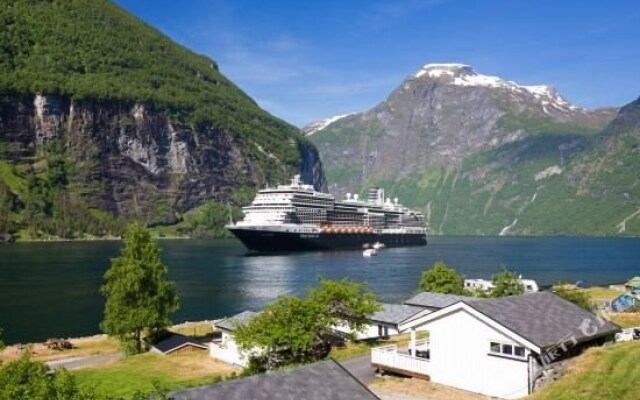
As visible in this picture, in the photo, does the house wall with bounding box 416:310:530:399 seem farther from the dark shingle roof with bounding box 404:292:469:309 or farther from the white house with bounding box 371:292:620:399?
the dark shingle roof with bounding box 404:292:469:309

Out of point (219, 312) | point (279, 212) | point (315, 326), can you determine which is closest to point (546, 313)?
point (315, 326)

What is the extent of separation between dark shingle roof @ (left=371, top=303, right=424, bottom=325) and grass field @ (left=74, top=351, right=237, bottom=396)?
42.3ft

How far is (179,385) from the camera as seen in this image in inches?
1415

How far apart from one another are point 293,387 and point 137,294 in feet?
111

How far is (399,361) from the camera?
3247 centimetres

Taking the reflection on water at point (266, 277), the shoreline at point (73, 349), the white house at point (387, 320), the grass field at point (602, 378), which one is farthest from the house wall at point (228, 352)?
the reflection on water at point (266, 277)

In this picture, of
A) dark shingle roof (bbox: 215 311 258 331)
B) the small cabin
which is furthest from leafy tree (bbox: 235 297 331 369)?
the small cabin

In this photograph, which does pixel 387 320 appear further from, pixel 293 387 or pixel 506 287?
pixel 293 387

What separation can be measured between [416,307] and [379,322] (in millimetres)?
3518

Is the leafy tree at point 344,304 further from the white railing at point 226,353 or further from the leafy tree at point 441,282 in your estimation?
the leafy tree at point 441,282

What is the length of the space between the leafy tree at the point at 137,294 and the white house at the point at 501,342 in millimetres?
23009

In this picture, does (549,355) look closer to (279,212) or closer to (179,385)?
(179,385)

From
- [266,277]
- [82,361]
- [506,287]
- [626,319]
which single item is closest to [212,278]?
[266,277]

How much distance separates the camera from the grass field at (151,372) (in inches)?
1415
